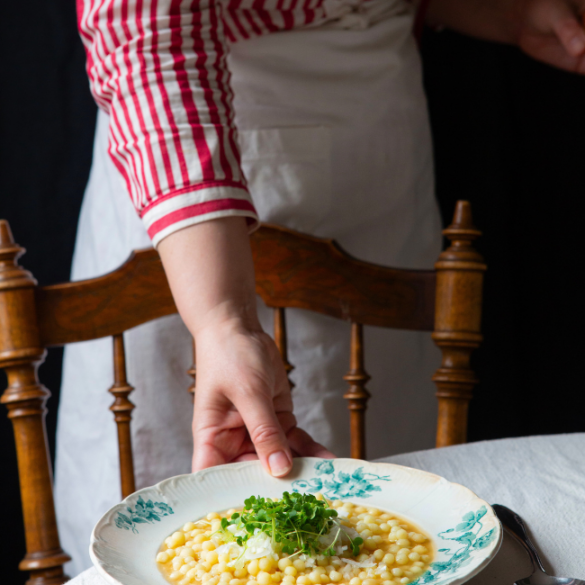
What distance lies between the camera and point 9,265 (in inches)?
29.7

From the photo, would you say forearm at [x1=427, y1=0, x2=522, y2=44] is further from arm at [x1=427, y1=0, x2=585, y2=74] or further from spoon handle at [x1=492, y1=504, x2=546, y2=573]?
spoon handle at [x1=492, y1=504, x2=546, y2=573]

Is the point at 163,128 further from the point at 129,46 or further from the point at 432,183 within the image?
the point at 432,183

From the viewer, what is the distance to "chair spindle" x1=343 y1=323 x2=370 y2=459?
33.5 inches

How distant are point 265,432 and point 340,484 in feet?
0.25

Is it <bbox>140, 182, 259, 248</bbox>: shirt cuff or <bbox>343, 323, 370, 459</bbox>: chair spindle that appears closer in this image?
<bbox>140, 182, 259, 248</bbox>: shirt cuff

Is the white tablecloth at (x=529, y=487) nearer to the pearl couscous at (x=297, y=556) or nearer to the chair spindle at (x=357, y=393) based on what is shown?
the pearl couscous at (x=297, y=556)

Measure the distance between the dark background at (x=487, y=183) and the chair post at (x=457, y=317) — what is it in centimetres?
66

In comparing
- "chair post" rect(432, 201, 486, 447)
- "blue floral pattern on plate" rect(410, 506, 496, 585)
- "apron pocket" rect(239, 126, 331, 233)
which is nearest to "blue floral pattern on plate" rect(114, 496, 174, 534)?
"blue floral pattern on plate" rect(410, 506, 496, 585)

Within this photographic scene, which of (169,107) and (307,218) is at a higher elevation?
(169,107)

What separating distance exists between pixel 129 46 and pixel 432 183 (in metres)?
0.62

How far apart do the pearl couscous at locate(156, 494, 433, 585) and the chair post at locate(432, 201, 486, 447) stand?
37 cm

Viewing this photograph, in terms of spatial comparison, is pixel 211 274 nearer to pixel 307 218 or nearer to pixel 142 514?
pixel 142 514

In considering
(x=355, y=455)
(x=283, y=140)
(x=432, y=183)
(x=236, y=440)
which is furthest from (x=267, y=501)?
(x=432, y=183)

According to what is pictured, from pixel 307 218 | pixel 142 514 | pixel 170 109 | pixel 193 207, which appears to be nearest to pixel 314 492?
pixel 142 514
